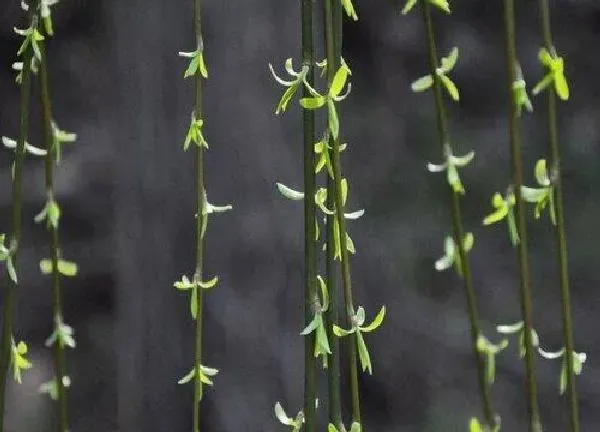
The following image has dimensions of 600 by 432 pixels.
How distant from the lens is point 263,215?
1.05 meters

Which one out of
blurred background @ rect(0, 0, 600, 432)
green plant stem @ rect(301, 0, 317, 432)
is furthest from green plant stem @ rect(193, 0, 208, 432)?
blurred background @ rect(0, 0, 600, 432)

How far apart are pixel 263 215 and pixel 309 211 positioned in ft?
2.19

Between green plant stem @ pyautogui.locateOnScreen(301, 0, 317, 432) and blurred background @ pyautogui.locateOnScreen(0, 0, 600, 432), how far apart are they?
62cm

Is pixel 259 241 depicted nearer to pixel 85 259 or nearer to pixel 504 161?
pixel 85 259

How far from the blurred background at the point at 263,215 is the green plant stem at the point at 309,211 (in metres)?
0.62

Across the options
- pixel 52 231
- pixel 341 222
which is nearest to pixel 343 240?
pixel 341 222

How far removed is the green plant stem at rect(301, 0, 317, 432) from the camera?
382mm

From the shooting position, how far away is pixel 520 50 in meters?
1.07

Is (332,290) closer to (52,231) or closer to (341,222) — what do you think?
(341,222)

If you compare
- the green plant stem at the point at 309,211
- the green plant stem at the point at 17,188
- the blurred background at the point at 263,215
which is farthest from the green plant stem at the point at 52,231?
the blurred background at the point at 263,215

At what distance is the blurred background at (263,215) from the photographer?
102 centimetres

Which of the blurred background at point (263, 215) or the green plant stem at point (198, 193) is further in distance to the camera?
the blurred background at point (263, 215)

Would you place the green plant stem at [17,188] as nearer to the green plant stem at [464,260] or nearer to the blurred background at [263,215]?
the green plant stem at [464,260]

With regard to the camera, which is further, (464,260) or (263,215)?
(263,215)
